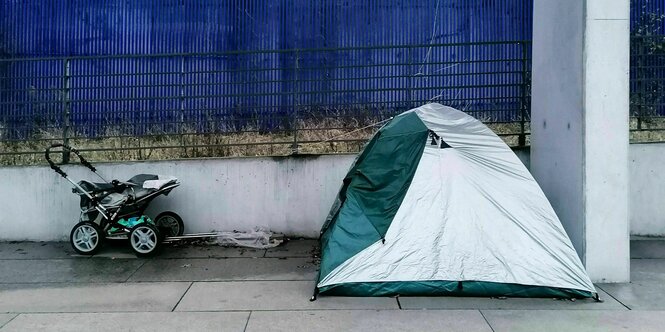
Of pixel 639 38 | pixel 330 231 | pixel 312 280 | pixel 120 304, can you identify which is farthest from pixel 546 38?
pixel 120 304

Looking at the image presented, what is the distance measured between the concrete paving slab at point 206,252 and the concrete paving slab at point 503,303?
8.41 ft

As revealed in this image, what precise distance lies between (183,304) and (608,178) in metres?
4.38

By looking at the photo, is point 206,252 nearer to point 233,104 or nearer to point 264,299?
point 264,299

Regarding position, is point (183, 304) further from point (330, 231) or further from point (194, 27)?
point (194, 27)

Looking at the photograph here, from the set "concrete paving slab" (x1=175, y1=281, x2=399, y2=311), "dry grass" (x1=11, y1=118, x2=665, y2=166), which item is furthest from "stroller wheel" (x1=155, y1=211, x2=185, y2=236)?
Answer: "concrete paving slab" (x1=175, y1=281, x2=399, y2=311)

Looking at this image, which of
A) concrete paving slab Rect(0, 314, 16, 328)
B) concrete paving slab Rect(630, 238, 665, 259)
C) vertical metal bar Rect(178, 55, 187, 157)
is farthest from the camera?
vertical metal bar Rect(178, 55, 187, 157)

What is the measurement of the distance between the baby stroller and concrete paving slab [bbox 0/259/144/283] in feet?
0.81

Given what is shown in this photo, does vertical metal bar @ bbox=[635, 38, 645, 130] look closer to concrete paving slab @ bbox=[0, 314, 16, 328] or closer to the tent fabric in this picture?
the tent fabric

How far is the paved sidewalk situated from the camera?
4.56 metres

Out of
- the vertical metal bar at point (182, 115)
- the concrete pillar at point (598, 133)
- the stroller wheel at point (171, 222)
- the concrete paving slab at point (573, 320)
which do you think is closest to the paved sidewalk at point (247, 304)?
the concrete paving slab at point (573, 320)

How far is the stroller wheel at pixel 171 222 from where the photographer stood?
751cm

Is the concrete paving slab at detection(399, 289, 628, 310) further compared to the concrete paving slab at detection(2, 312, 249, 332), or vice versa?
the concrete paving slab at detection(399, 289, 628, 310)

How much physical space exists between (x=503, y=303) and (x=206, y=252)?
12.5 ft

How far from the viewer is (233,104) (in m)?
8.20
